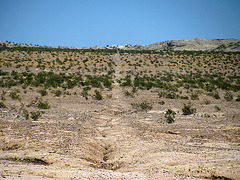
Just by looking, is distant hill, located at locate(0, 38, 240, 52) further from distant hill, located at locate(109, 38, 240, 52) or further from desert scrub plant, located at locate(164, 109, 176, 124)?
desert scrub plant, located at locate(164, 109, 176, 124)

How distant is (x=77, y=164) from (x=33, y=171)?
4.95 feet

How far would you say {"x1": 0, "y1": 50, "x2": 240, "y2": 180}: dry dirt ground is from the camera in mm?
5809

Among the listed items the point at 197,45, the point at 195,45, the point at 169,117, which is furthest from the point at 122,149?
the point at 197,45

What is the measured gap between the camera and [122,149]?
8.66 m

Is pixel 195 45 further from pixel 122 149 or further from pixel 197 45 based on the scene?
pixel 122 149

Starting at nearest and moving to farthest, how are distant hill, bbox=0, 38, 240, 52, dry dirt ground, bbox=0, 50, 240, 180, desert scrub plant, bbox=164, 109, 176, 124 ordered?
dry dirt ground, bbox=0, 50, 240, 180
desert scrub plant, bbox=164, 109, 176, 124
distant hill, bbox=0, 38, 240, 52

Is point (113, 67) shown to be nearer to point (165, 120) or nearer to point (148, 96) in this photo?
point (148, 96)

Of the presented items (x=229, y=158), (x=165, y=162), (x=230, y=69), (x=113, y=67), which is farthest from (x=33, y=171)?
(x=230, y=69)

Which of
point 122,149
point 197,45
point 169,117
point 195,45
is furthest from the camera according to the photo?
point 197,45

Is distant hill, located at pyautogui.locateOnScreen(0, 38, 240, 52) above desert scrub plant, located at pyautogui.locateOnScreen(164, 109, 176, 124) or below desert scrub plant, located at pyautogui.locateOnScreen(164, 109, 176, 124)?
above

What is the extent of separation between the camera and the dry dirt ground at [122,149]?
5.81 metres

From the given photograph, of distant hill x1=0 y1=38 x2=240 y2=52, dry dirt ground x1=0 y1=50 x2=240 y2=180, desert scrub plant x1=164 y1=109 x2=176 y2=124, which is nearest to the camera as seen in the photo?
dry dirt ground x1=0 y1=50 x2=240 y2=180

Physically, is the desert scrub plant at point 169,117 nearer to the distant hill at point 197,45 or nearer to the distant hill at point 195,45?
the distant hill at point 195,45

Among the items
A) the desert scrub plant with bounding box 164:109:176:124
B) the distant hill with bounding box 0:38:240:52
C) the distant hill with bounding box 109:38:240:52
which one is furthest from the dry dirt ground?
the distant hill with bounding box 109:38:240:52
